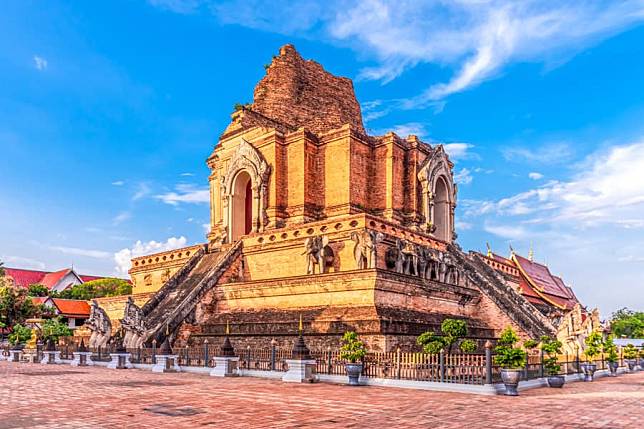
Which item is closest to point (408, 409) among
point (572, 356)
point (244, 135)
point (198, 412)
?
point (198, 412)

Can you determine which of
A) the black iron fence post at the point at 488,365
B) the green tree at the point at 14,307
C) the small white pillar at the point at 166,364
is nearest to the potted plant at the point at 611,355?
the black iron fence post at the point at 488,365

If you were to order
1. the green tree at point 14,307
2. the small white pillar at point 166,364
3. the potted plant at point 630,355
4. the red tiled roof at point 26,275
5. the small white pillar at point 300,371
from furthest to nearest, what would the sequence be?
the red tiled roof at point 26,275, the green tree at point 14,307, the potted plant at point 630,355, the small white pillar at point 166,364, the small white pillar at point 300,371

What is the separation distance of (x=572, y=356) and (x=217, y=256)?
1711 cm

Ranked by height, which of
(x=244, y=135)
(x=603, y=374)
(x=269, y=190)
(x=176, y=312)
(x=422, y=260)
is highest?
(x=244, y=135)

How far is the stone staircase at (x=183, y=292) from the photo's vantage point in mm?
23703

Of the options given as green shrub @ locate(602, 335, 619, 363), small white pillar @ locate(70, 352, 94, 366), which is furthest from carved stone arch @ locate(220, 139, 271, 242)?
green shrub @ locate(602, 335, 619, 363)

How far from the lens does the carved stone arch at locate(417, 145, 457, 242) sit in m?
31.6

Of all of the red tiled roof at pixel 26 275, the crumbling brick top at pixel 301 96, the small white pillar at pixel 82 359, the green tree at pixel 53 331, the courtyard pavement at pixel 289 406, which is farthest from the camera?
the red tiled roof at pixel 26 275

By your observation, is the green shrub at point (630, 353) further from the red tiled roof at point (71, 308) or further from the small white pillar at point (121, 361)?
the red tiled roof at point (71, 308)

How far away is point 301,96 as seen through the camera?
36.1 metres

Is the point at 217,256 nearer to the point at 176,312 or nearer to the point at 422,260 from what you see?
the point at 176,312

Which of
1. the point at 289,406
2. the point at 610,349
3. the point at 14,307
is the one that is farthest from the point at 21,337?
the point at 610,349

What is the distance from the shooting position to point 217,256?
30469 millimetres

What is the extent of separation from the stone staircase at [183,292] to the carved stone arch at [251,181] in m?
2.15
